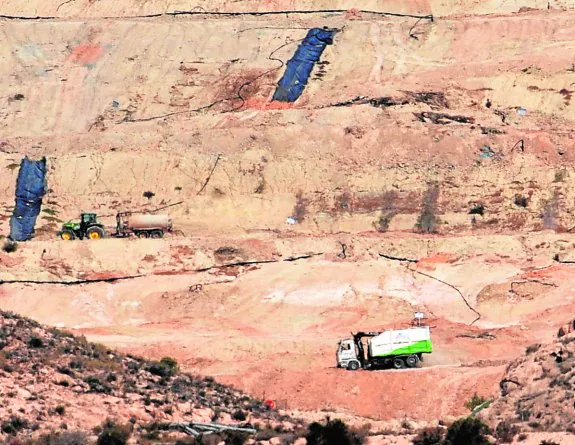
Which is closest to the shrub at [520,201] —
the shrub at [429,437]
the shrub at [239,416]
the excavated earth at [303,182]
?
the excavated earth at [303,182]

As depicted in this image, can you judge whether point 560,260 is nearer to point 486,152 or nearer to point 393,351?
point 486,152

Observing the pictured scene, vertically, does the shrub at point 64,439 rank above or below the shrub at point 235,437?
above

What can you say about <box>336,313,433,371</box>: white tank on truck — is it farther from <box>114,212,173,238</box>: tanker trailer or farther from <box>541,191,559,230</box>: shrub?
<box>541,191,559,230</box>: shrub

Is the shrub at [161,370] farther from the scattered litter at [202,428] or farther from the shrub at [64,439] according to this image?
the shrub at [64,439]

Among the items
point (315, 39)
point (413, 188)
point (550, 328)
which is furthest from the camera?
point (315, 39)

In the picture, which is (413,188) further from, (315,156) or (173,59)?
(173,59)

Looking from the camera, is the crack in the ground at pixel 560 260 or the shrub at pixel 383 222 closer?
the crack in the ground at pixel 560 260

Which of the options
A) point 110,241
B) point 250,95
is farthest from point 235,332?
point 250,95
